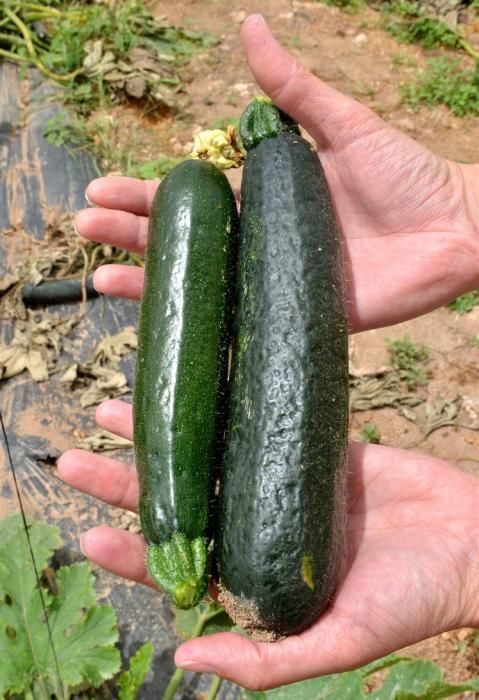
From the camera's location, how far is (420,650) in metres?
4.43

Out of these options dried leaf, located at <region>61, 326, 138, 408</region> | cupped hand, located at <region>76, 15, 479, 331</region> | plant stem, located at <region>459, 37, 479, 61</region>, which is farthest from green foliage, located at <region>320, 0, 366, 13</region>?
cupped hand, located at <region>76, 15, 479, 331</region>

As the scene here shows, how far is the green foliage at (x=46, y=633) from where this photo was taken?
11.4ft

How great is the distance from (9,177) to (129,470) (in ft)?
14.6

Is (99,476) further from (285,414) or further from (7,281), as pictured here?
(7,281)

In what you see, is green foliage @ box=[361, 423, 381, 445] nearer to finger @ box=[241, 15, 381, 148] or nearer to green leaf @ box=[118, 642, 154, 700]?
finger @ box=[241, 15, 381, 148]

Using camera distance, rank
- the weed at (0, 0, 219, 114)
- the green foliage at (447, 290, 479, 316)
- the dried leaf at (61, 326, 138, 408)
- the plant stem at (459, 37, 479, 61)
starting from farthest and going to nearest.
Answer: the plant stem at (459, 37, 479, 61) < the weed at (0, 0, 219, 114) < the green foliage at (447, 290, 479, 316) < the dried leaf at (61, 326, 138, 408)

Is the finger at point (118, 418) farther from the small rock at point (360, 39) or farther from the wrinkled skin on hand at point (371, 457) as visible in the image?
the small rock at point (360, 39)

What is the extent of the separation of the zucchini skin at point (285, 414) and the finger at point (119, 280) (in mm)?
1064

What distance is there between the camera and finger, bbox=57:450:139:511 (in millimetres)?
3492

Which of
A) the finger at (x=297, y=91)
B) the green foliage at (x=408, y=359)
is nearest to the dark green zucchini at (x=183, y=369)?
the finger at (x=297, y=91)

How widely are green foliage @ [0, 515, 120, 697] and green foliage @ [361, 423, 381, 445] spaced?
2.59 metres

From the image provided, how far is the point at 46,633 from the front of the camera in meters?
3.59

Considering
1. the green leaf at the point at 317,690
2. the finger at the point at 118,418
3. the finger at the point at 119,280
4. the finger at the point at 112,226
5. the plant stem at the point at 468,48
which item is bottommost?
A: the green leaf at the point at 317,690

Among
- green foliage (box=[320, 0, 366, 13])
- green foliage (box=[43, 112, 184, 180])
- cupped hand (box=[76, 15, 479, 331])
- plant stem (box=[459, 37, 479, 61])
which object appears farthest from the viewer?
green foliage (box=[320, 0, 366, 13])
